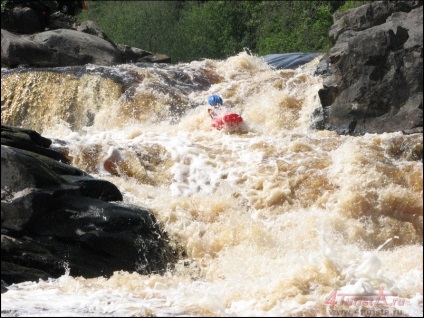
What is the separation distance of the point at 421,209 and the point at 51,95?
7.00 metres

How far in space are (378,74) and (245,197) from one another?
2.58 meters

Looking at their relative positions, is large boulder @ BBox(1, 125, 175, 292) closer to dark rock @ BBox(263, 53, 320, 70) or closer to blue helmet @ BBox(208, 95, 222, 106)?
blue helmet @ BBox(208, 95, 222, 106)

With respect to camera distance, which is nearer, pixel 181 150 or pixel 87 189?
pixel 87 189

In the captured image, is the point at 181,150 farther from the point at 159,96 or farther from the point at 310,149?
the point at 159,96

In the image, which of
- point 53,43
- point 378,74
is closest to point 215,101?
point 378,74

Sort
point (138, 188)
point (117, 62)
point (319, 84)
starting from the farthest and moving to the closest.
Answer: point (117, 62)
point (319, 84)
point (138, 188)

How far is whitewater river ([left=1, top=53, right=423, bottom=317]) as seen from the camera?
5688 mm

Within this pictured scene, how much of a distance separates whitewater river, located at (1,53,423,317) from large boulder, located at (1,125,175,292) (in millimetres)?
225

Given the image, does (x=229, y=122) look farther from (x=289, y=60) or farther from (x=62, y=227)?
(x=289, y=60)

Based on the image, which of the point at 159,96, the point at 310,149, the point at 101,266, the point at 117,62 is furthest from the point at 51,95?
the point at 101,266

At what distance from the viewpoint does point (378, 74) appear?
10.0 metres

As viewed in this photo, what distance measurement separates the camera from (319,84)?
38.9 ft

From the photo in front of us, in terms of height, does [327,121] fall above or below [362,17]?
below

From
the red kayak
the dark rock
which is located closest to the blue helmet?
the red kayak
